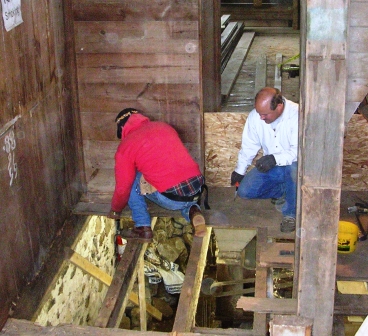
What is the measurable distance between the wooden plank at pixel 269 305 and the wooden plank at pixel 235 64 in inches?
125

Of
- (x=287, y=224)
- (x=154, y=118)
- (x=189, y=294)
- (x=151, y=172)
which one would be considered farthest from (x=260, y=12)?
(x=189, y=294)

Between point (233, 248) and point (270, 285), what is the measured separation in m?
2.28

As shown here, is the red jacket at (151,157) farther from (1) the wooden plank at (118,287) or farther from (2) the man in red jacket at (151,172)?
(1) the wooden plank at (118,287)

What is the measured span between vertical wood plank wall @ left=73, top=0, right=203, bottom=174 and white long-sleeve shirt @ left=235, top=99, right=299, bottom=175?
1.81ft

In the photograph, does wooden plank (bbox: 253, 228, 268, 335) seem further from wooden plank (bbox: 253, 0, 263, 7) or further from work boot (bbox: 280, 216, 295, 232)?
wooden plank (bbox: 253, 0, 263, 7)

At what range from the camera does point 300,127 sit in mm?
3486

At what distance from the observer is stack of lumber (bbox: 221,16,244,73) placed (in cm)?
880

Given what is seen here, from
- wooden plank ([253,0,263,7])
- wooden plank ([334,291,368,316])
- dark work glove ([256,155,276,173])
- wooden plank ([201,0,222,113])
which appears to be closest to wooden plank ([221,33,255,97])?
wooden plank ([201,0,222,113])

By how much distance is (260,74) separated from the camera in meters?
7.91

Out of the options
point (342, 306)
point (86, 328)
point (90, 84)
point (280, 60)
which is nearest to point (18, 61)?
point (90, 84)

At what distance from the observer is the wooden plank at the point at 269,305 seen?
3.88m

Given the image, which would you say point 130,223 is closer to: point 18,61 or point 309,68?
point 18,61

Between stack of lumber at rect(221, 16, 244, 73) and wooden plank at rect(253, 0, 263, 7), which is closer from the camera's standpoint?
stack of lumber at rect(221, 16, 244, 73)

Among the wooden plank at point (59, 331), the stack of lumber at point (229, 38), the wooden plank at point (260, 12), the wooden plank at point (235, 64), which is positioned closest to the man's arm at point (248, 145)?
the wooden plank at point (235, 64)
